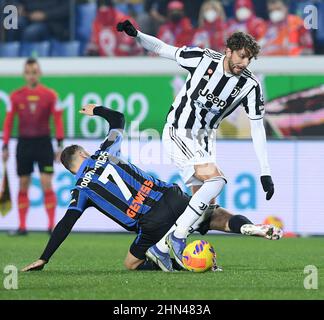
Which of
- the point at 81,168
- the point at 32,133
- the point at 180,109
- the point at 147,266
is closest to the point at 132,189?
the point at 81,168

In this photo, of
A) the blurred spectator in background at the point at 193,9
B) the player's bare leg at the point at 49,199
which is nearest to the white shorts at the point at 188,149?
the player's bare leg at the point at 49,199

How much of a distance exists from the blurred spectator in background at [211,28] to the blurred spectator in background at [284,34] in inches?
26.0

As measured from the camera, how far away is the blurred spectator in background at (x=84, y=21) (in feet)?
54.2

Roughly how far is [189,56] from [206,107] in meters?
0.47

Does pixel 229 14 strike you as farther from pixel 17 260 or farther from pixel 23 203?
pixel 17 260

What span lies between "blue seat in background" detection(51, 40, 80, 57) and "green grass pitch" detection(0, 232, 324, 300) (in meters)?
4.71

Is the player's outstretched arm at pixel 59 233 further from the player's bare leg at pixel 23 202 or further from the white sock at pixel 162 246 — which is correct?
the player's bare leg at pixel 23 202

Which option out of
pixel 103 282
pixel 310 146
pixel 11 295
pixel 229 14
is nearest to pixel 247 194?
pixel 310 146

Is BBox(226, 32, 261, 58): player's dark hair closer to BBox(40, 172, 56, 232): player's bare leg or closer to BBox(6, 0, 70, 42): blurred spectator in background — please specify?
BBox(40, 172, 56, 232): player's bare leg

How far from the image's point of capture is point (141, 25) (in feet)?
54.2

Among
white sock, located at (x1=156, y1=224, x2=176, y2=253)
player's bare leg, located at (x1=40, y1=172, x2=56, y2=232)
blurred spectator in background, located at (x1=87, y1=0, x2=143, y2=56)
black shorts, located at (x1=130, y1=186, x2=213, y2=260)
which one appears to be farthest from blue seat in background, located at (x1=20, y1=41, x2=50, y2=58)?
white sock, located at (x1=156, y1=224, x2=176, y2=253)

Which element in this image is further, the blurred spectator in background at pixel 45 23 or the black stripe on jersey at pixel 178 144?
the blurred spectator in background at pixel 45 23

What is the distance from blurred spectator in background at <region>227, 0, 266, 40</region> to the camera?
16.0 meters

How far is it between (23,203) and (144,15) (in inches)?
157
